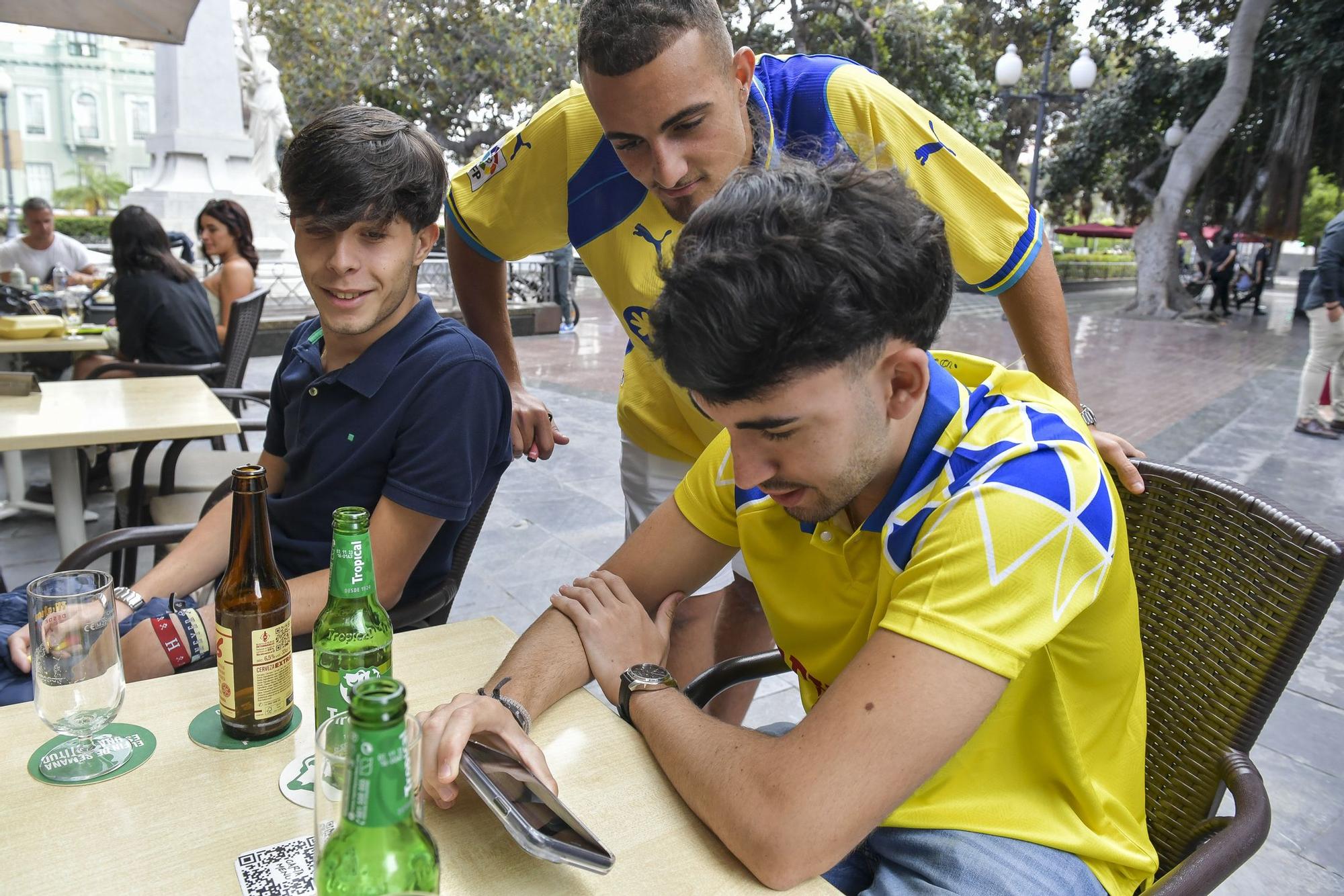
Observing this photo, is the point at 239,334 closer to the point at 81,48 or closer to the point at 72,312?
the point at 72,312

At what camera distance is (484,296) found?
248 centimetres

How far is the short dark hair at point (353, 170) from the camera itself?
179 centimetres

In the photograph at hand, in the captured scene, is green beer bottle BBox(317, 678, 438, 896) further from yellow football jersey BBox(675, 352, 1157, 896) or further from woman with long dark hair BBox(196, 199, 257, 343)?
woman with long dark hair BBox(196, 199, 257, 343)

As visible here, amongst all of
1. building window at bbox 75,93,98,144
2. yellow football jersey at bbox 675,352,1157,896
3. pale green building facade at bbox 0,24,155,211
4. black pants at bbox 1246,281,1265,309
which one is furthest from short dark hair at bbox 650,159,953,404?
building window at bbox 75,93,98,144

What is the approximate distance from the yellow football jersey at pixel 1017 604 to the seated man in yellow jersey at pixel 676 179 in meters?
0.30

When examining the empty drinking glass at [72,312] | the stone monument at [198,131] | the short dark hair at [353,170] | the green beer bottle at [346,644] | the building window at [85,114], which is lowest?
the green beer bottle at [346,644]

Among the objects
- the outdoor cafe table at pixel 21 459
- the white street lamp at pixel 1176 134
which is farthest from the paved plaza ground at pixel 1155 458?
the white street lamp at pixel 1176 134

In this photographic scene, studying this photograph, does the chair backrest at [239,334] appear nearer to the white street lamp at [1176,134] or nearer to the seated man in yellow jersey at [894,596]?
the seated man in yellow jersey at [894,596]

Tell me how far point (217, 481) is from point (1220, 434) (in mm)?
6886

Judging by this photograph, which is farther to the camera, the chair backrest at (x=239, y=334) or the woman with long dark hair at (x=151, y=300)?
the woman with long dark hair at (x=151, y=300)

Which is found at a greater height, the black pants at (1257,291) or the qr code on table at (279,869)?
the black pants at (1257,291)

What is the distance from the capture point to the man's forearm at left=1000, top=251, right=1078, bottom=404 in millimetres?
1840

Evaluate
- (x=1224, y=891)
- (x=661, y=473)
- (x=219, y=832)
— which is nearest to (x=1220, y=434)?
(x=1224, y=891)

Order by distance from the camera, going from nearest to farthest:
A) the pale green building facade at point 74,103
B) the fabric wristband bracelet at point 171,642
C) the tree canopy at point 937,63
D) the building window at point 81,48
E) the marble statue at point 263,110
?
the fabric wristband bracelet at point 171,642
the marble statue at point 263,110
the tree canopy at point 937,63
the building window at point 81,48
the pale green building facade at point 74,103
